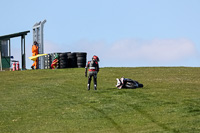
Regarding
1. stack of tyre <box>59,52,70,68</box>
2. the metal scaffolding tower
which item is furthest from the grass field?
the metal scaffolding tower

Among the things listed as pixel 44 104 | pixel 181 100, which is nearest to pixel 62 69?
pixel 44 104

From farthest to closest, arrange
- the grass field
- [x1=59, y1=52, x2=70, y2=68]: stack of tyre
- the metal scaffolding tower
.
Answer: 1. the metal scaffolding tower
2. [x1=59, y1=52, x2=70, y2=68]: stack of tyre
3. the grass field

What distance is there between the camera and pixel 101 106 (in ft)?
77.6

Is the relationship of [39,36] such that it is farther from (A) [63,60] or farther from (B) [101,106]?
(B) [101,106]

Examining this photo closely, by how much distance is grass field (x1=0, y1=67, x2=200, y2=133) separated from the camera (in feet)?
61.0

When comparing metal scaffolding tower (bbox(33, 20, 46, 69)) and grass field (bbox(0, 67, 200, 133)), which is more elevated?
metal scaffolding tower (bbox(33, 20, 46, 69))

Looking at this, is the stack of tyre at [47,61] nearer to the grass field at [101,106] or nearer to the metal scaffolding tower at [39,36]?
the metal scaffolding tower at [39,36]

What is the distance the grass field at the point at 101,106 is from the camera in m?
18.6

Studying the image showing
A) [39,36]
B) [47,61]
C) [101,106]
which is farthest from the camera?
[39,36]

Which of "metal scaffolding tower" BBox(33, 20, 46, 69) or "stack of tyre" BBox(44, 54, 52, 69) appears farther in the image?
"metal scaffolding tower" BBox(33, 20, 46, 69)

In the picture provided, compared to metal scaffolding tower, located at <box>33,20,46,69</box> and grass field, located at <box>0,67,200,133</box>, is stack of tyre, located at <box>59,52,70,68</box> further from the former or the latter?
grass field, located at <box>0,67,200,133</box>

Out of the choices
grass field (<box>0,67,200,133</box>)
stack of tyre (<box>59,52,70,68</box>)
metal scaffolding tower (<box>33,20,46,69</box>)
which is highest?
metal scaffolding tower (<box>33,20,46,69</box>)

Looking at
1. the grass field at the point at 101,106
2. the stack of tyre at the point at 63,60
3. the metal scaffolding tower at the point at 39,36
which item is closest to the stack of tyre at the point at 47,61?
the metal scaffolding tower at the point at 39,36

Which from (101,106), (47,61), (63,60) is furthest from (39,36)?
(101,106)
